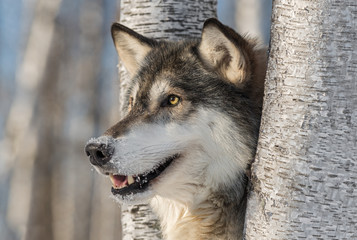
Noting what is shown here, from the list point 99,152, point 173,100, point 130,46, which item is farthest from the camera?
point 130,46

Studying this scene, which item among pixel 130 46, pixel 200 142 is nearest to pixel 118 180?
pixel 200 142

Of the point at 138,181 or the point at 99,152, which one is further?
the point at 138,181

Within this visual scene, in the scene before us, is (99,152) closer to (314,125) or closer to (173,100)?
(173,100)

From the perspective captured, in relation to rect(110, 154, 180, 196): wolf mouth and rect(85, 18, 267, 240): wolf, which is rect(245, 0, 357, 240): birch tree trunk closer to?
rect(85, 18, 267, 240): wolf

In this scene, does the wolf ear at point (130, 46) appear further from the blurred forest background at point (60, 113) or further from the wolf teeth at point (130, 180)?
the blurred forest background at point (60, 113)

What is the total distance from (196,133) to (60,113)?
10621 mm

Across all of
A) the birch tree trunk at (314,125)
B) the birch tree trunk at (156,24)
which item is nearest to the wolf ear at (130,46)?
the birch tree trunk at (156,24)

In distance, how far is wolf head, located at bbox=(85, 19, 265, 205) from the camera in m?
2.67

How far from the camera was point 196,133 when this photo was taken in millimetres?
2762

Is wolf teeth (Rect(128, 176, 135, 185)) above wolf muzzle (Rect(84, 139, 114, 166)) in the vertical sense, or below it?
below

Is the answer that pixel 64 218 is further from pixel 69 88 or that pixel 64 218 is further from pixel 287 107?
pixel 287 107

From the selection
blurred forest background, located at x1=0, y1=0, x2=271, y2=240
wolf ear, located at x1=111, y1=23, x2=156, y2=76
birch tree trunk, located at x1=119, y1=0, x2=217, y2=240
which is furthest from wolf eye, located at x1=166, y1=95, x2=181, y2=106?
blurred forest background, located at x1=0, y1=0, x2=271, y2=240

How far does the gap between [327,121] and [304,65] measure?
8.3 inches

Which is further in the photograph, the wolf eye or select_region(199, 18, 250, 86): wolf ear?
the wolf eye
